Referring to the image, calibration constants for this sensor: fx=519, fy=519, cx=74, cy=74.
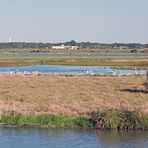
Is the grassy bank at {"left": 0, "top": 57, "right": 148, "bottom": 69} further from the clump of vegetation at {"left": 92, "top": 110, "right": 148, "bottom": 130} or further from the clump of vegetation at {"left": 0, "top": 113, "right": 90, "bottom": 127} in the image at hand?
the clump of vegetation at {"left": 92, "top": 110, "right": 148, "bottom": 130}

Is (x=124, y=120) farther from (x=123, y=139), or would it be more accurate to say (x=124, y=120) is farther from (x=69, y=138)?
(x=69, y=138)

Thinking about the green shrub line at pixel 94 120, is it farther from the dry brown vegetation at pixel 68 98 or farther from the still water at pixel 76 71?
the still water at pixel 76 71

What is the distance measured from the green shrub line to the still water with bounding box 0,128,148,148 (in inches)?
Answer: 24.1

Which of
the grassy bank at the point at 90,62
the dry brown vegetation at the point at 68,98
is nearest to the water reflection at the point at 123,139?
the dry brown vegetation at the point at 68,98

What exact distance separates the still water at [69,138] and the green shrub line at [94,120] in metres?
0.61

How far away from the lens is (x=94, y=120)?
29.0m

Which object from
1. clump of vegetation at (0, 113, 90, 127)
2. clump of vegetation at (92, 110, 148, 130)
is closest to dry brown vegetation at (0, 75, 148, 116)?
clump of vegetation at (0, 113, 90, 127)

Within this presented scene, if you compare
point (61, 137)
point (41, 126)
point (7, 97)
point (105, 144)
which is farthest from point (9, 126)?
point (7, 97)

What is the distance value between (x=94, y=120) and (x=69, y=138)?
2736 millimetres

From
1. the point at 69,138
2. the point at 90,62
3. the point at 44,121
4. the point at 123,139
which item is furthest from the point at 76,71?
the point at 123,139

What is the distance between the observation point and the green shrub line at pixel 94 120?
2817 cm

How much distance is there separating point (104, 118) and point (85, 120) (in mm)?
1420

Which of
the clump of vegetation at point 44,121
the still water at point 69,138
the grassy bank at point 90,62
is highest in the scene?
the clump of vegetation at point 44,121

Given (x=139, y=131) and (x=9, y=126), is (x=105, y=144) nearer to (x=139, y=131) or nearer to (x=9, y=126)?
(x=139, y=131)
